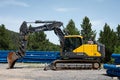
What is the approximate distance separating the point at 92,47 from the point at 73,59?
77.6 inches

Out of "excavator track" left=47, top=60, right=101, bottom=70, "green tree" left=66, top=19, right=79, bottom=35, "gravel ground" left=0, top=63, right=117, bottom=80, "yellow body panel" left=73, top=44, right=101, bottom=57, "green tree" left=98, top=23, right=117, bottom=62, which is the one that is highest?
"green tree" left=66, top=19, right=79, bottom=35

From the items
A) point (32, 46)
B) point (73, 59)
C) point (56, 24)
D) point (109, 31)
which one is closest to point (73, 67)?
point (73, 59)

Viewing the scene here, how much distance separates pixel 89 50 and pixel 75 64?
1800 mm

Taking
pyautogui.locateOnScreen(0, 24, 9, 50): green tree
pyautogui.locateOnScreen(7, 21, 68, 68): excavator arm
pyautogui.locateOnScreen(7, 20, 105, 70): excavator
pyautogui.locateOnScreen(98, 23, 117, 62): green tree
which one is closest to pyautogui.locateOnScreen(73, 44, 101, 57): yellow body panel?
pyautogui.locateOnScreen(7, 20, 105, 70): excavator

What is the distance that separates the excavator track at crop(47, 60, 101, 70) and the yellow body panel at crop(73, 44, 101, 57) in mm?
659

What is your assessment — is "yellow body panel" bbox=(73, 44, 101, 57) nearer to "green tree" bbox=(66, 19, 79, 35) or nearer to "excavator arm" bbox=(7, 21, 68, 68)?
"excavator arm" bbox=(7, 21, 68, 68)

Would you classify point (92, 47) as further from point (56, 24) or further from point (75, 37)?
point (56, 24)

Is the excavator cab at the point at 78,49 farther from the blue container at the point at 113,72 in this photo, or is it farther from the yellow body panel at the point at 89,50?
the blue container at the point at 113,72

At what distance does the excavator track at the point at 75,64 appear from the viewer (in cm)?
2894

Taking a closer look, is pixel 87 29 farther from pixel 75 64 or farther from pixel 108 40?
pixel 75 64

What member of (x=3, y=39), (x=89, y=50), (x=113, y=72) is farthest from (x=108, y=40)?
(x=3, y=39)

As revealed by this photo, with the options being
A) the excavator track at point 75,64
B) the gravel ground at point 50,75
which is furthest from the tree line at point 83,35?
the gravel ground at point 50,75

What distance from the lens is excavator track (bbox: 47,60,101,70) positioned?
28.9 meters

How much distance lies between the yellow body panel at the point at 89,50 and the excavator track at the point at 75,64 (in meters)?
0.66
